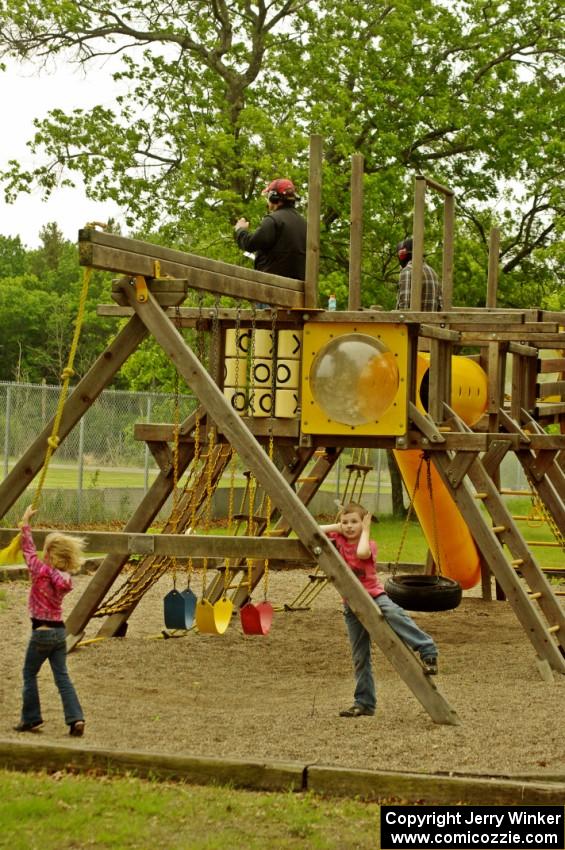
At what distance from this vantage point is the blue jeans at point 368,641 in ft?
28.6

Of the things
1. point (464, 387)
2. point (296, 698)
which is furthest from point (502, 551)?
point (296, 698)

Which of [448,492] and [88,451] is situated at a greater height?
[448,492]

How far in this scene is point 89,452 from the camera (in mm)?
25141

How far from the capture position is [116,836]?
6.02 m

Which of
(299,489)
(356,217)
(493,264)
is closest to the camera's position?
(356,217)

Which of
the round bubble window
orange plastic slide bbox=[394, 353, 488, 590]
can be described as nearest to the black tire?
orange plastic slide bbox=[394, 353, 488, 590]

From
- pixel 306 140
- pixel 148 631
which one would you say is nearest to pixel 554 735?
pixel 148 631

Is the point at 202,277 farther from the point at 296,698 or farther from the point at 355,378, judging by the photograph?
the point at 296,698

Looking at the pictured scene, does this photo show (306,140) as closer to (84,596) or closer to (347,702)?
(84,596)

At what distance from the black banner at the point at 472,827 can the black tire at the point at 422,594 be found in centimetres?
494

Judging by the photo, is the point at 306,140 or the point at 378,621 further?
the point at 306,140

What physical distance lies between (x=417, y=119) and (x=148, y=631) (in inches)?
706

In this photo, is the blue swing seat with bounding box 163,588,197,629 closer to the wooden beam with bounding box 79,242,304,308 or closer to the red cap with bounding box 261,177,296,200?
the wooden beam with bounding box 79,242,304,308

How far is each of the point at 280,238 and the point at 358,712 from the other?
13.5ft
